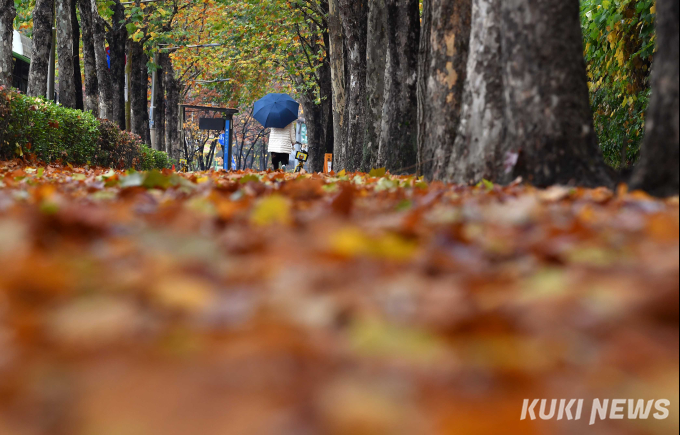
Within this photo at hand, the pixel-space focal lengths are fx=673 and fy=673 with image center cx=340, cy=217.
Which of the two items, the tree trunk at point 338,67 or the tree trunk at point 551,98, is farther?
the tree trunk at point 338,67

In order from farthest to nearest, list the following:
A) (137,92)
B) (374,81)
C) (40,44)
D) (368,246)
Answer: (137,92) < (40,44) < (374,81) < (368,246)

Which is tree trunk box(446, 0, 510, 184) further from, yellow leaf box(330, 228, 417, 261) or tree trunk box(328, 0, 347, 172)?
tree trunk box(328, 0, 347, 172)

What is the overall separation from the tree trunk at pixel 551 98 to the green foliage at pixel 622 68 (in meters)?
3.12

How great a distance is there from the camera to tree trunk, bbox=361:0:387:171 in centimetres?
1046

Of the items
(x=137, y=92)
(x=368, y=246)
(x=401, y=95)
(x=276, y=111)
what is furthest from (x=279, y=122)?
(x=368, y=246)

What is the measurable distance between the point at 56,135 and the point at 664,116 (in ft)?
32.5

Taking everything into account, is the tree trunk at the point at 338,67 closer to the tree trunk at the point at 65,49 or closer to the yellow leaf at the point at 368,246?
the tree trunk at the point at 65,49

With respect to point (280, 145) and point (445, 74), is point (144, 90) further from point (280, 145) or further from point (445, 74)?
point (445, 74)

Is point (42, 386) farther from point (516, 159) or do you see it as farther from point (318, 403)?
point (516, 159)

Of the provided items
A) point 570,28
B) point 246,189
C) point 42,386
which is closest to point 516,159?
point 570,28

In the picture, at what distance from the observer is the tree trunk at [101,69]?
1773 cm

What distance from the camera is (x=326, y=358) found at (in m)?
1.08

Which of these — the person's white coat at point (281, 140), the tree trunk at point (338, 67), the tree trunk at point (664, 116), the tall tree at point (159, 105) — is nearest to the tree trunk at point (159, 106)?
the tall tree at point (159, 105)

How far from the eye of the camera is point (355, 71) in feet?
41.4
